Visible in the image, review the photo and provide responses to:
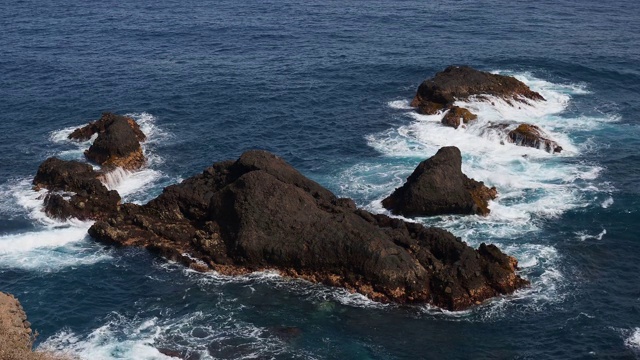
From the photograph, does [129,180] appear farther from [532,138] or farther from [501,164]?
[532,138]

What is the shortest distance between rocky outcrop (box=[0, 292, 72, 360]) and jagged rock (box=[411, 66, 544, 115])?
62521 millimetres

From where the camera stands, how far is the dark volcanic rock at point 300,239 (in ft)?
200

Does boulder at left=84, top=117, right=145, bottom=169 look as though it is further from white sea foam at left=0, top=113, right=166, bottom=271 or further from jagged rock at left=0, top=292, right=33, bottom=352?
jagged rock at left=0, top=292, right=33, bottom=352

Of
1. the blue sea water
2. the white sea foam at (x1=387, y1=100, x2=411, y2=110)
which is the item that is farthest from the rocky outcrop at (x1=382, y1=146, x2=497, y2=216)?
the white sea foam at (x1=387, y1=100, x2=411, y2=110)

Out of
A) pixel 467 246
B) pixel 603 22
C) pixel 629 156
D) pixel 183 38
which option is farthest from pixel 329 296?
pixel 603 22

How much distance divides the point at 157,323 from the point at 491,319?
27.0 m

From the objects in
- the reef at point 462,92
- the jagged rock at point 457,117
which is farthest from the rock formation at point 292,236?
the reef at point 462,92

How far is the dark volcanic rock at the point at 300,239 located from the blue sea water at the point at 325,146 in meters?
1.62

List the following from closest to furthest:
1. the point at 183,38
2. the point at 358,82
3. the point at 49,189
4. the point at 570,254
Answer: the point at 570,254, the point at 49,189, the point at 358,82, the point at 183,38

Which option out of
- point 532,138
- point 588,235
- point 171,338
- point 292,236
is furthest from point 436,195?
point 171,338

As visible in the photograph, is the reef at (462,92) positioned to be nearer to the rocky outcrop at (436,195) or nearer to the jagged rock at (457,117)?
the jagged rock at (457,117)

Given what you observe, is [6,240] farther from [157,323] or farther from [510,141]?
[510,141]

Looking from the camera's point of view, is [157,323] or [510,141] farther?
[510,141]

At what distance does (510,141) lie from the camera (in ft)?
301
